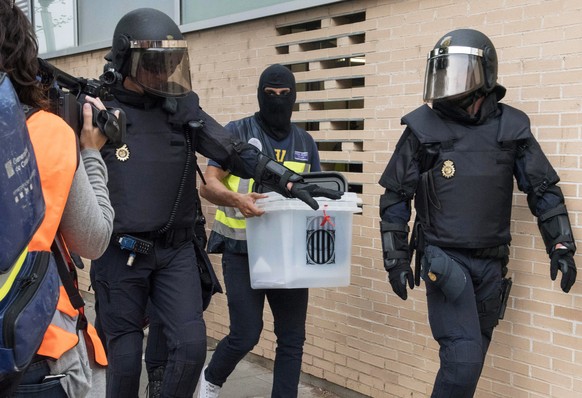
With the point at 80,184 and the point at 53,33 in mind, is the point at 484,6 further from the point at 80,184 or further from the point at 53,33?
the point at 53,33

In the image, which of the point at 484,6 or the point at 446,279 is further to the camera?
the point at 484,6

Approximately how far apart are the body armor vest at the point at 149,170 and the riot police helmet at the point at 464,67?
4.14 ft

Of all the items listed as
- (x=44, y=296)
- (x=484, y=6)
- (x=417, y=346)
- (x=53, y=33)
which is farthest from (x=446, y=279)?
(x=53, y=33)

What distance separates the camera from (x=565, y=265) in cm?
351

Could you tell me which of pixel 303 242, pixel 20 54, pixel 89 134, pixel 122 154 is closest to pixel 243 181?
pixel 303 242

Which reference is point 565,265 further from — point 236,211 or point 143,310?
point 143,310

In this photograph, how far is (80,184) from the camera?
2.06 metres

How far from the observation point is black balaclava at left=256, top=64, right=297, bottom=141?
429 cm

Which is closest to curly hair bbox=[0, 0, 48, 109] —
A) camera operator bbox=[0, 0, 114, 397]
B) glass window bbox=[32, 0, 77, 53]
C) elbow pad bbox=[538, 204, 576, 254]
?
camera operator bbox=[0, 0, 114, 397]

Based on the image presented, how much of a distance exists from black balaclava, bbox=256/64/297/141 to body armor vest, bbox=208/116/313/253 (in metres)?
0.06

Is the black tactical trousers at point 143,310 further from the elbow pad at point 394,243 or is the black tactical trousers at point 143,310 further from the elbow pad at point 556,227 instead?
the elbow pad at point 556,227

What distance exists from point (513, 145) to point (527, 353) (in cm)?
115

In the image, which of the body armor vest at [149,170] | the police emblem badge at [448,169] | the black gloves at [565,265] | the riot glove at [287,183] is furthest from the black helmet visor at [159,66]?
the black gloves at [565,265]

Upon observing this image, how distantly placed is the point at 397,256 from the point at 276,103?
1172mm
